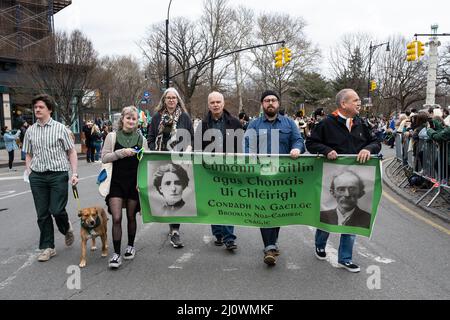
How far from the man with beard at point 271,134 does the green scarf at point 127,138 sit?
4.54ft

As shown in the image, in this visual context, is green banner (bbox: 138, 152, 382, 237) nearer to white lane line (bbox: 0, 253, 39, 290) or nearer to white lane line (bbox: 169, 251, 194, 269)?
white lane line (bbox: 169, 251, 194, 269)

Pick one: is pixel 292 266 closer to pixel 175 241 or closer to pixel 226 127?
pixel 175 241

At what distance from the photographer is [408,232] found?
6.24m

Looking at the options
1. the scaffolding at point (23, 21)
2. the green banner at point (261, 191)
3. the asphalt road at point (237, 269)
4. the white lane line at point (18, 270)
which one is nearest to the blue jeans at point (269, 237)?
the green banner at point (261, 191)

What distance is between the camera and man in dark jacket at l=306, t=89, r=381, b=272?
4609 millimetres

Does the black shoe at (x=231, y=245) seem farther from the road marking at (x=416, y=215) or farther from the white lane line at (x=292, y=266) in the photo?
the road marking at (x=416, y=215)

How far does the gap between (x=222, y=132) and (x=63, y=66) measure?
18.5 meters

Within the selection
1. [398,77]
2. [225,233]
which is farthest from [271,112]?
[398,77]

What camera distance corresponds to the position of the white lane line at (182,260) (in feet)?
15.6

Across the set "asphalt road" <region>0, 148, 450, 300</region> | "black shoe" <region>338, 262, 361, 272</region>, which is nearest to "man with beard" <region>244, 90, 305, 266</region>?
"asphalt road" <region>0, 148, 450, 300</region>

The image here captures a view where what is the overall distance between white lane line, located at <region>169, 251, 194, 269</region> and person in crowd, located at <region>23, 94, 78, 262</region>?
1531mm

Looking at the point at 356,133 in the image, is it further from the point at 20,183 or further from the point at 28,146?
the point at 20,183
